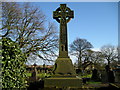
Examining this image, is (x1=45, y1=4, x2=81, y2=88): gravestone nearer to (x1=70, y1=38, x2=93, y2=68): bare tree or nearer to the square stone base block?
the square stone base block

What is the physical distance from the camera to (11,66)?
3.66 meters

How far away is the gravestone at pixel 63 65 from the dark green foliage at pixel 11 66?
9.85 ft

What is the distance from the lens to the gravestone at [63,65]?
6.79m

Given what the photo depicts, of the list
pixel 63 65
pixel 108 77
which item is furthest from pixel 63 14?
pixel 108 77

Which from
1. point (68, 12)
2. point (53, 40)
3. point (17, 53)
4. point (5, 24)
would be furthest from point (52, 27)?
point (17, 53)

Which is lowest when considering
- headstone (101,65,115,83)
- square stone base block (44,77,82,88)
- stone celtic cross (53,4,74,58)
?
headstone (101,65,115,83)

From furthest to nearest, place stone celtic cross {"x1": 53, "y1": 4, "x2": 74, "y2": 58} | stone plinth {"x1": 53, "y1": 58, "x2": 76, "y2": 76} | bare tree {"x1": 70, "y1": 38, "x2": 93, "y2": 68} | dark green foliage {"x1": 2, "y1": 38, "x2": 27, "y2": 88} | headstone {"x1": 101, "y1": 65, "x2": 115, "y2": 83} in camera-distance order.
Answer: bare tree {"x1": 70, "y1": 38, "x2": 93, "y2": 68}, headstone {"x1": 101, "y1": 65, "x2": 115, "y2": 83}, stone celtic cross {"x1": 53, "y1": 4, "x2": 74, "y2": 58}, stone plinth {"x1": 53, "y1": 58, "x2": 76, "y2": 76}, dark green foliage {"x1": 2, "y1": 38, "x2": 27, "y2": 88}

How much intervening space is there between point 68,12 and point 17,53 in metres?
5.15

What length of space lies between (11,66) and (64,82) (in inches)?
147

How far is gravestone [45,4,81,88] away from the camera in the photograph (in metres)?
6.79

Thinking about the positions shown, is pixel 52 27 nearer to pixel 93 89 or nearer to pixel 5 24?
pixel 5 24

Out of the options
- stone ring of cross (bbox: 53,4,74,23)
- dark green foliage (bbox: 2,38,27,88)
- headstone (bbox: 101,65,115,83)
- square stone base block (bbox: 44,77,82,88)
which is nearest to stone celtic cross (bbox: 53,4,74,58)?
stone ring of cross (bbox: 53,4,74,23)

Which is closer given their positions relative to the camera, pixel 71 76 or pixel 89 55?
pixel 71 76

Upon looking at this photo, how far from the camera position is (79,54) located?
3794cm
